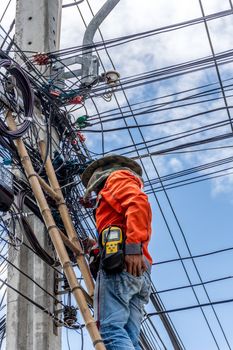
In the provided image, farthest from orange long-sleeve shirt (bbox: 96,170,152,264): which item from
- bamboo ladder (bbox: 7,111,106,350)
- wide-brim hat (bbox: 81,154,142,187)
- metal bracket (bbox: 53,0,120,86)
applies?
metal bracket (bbox: 53,0,120,86)

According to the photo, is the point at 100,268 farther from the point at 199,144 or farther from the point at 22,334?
the point at 199,144

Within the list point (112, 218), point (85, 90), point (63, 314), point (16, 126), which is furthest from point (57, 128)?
point (112, 218)

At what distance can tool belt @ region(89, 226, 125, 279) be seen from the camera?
14.0ft

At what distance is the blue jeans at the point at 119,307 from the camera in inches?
161

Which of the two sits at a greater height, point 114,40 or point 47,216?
point 114,40

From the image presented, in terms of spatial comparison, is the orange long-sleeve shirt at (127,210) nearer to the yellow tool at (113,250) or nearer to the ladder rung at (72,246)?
the yellow tool at (113,250)

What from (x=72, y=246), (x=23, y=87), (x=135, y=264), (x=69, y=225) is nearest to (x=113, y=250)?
(x=135, y=264)

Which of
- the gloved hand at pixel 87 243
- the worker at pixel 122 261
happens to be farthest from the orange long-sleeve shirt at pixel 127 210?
the gloved hand at pixel 87 243

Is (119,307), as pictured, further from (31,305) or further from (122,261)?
(31,305)

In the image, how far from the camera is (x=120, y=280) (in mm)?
4320

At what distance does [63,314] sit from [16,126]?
1757 mm

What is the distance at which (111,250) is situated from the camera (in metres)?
4.30

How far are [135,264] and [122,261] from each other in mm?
90

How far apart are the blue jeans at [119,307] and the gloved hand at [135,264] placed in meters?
0.04
